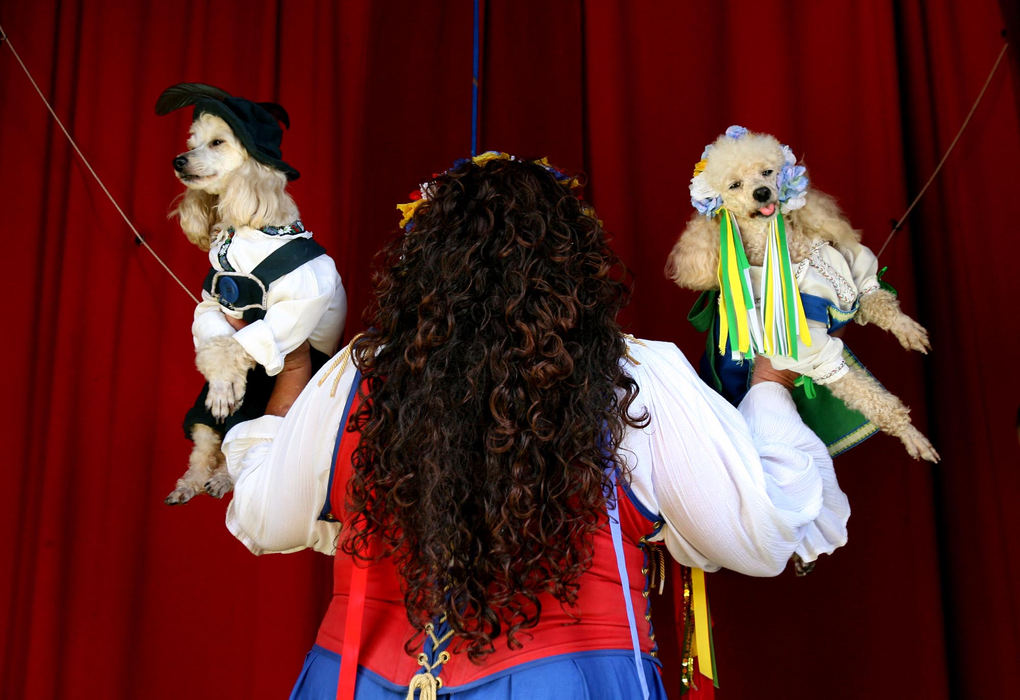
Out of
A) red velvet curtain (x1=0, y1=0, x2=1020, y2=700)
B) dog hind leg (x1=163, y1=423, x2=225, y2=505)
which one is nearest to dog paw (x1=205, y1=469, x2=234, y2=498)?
dog hind leg (x1=163, y1=423, x2=225, y2=505)

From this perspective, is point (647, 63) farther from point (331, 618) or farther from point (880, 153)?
point (331, 618)

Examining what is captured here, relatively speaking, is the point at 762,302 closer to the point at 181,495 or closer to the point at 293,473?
the point at 293,473

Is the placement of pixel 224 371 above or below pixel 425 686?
above

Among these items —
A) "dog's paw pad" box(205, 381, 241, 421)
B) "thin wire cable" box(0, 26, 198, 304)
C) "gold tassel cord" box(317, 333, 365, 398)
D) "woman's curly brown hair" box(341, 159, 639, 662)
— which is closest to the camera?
"woman's curly brown hair" box(341, 159, 639, 662)

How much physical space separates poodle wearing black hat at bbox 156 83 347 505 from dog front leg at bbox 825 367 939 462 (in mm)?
848

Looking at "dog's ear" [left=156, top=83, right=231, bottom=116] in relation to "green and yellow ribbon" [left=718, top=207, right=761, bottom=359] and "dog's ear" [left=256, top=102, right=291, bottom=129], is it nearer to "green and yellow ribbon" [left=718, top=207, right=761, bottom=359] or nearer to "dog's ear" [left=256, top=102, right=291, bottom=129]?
"dog's ear" [left=256, top=102, right=291, bottom=129]

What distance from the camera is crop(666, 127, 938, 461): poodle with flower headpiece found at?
155cm

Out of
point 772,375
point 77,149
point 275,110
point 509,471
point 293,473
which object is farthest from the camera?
point 77,149

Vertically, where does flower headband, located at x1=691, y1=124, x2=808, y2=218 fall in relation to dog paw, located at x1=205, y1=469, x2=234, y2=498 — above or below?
above

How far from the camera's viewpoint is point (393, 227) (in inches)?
92.8

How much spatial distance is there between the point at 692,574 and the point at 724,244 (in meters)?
0.55

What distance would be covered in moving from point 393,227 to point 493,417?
1.20 metres

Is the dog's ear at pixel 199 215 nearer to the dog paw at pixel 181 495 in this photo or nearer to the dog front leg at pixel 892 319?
the dog paw at pixel 181 495

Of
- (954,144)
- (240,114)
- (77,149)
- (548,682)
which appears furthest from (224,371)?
(954,144)
